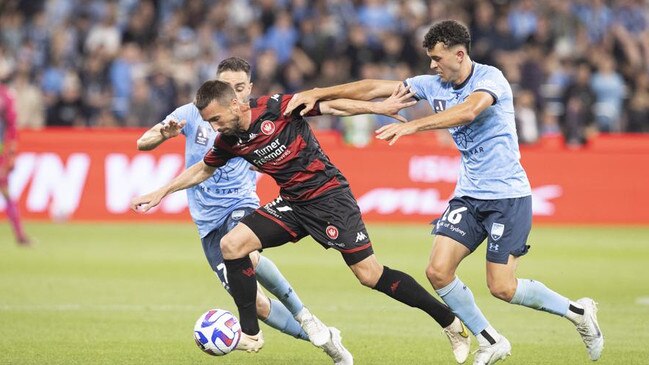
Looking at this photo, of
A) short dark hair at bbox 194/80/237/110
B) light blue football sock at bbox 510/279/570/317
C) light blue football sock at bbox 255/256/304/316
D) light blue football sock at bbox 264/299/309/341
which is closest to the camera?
short dark hair at bbox 194/80/237/110

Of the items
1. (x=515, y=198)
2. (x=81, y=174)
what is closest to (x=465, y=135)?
(x=515, y=198)

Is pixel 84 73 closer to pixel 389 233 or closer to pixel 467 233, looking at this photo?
pixel 389 233

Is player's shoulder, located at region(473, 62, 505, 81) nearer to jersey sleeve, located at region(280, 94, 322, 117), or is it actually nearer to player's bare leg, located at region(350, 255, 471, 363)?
jersey sleeve, located at region(280, 94, 322, 117)

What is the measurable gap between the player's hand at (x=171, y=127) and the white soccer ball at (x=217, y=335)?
1.47 m

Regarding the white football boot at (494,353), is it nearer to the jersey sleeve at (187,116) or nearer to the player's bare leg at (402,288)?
the player's bare leg at (402,288)

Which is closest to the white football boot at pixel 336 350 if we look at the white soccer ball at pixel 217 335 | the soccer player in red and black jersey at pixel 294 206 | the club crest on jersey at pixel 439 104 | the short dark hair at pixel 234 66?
the soccer player in red and black jersey at pixel 294 206

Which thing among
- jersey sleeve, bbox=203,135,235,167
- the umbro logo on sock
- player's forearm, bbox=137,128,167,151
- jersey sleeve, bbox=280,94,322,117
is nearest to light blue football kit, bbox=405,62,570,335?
the umbro logo on sock

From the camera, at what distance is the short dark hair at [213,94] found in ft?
26.6

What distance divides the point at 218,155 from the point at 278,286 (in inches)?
45.4

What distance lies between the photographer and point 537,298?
8602mm

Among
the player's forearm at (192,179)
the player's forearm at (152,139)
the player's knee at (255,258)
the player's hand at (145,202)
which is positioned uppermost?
the player's forearm at (152,139)

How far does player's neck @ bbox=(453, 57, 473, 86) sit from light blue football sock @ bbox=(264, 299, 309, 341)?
2.23 m

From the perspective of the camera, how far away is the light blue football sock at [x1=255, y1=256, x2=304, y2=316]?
885cm

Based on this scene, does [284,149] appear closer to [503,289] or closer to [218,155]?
[218,155]
